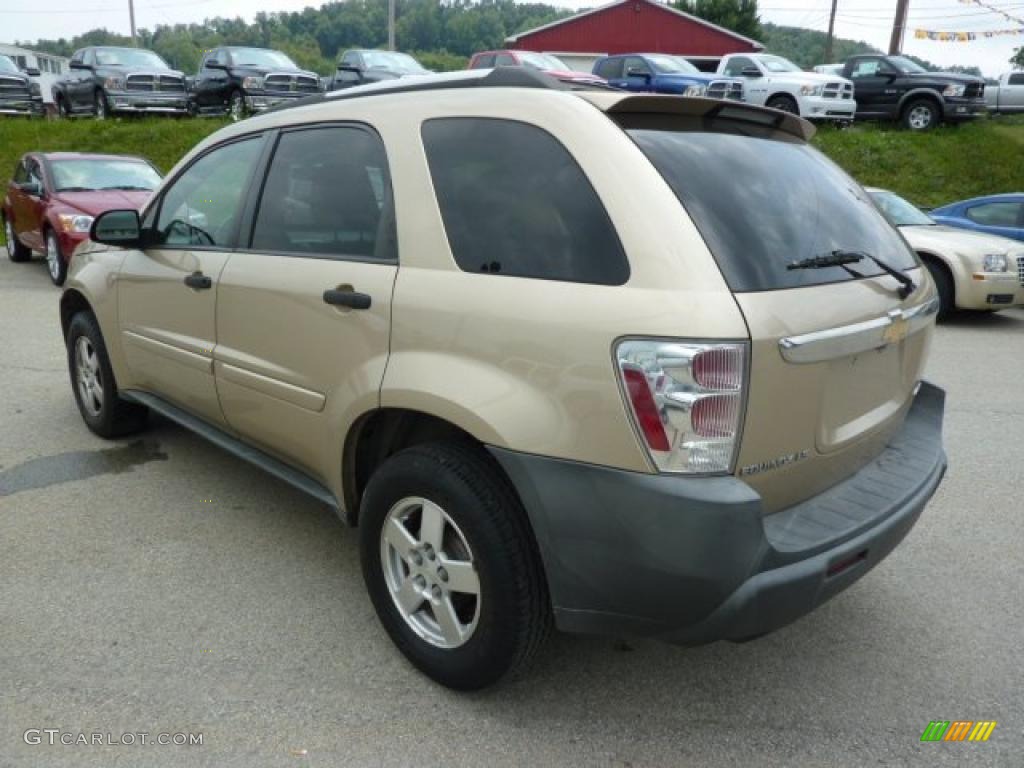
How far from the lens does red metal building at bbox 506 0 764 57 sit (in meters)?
38.8

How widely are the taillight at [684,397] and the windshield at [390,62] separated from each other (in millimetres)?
18264

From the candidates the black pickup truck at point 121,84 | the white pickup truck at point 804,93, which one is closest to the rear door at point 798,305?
the white pickup truck at point 804,93

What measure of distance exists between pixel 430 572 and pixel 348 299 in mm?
927

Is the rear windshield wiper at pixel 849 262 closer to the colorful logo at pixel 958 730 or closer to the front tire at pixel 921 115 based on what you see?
the colorful logo at pixel 958 730

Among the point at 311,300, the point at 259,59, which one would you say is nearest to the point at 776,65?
the point at 259,59

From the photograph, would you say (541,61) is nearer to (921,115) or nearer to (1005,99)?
(921,115)

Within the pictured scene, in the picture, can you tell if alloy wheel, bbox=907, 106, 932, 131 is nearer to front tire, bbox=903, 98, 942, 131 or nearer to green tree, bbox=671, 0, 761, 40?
front tire, bbox=903, 98, 942, 131

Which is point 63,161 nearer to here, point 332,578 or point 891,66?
point 332,578

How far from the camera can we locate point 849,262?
2475 millimetres

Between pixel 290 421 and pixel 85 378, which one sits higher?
pixel 290 421

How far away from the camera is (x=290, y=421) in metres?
3.11

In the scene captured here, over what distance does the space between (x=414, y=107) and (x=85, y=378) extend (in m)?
3.15

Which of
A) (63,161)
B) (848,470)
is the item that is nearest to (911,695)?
(848,470)
